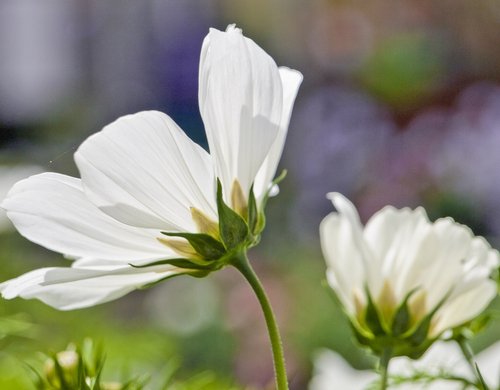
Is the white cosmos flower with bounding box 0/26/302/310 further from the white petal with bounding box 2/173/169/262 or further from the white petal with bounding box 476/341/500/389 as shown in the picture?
the white petal with bounding box 476/341/500/389

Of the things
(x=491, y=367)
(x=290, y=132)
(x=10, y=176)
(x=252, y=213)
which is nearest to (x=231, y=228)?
(x=252, y=213)

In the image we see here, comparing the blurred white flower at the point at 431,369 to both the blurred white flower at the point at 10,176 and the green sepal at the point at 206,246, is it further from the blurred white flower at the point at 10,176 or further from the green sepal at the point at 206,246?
the blurred white flower at the point at 10,176

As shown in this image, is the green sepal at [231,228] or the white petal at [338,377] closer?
the green sepal at [231,228]

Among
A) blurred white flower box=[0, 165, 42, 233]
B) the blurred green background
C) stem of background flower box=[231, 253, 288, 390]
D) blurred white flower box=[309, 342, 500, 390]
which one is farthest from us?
the blurred green background

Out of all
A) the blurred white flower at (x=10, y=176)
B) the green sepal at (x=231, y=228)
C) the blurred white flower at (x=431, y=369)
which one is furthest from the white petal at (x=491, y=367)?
the blurred white flower at (x=10, y=176)

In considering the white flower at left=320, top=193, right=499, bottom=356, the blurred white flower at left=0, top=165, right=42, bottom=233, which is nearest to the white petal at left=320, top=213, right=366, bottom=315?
the white flower at left=320, top=193, right=499, bottom=356

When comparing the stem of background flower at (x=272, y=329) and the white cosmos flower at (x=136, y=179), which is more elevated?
the white cosmos flower at (x=136, y=179)
